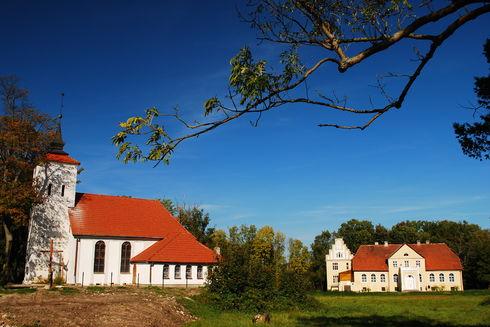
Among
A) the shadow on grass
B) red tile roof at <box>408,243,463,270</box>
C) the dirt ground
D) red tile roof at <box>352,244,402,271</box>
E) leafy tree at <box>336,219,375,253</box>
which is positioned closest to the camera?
the dirt ground

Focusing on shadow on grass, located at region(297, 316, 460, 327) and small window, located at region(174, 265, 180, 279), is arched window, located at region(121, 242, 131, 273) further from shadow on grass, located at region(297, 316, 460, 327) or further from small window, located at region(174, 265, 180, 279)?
shadow on grass, located at region(297, 316, 460, 327)

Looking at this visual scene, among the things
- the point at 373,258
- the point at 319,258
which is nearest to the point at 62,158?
the point at 373,258

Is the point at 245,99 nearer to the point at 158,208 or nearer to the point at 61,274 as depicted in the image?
the point at 61,274

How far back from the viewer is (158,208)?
49.6m

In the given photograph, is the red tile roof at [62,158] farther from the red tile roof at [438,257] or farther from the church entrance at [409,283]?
the red tile roof at [438,257]

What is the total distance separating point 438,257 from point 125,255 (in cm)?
4487

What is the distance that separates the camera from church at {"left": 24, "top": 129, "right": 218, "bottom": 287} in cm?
3941

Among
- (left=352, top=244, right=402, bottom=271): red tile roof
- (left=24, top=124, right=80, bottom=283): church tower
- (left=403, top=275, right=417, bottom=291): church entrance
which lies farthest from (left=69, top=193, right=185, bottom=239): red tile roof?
(left=403, top=275, right=417, bottom=291): church entrance

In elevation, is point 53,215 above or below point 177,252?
above

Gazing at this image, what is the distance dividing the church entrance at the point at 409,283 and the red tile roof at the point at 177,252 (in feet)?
109

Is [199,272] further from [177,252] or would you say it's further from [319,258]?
[319,258]

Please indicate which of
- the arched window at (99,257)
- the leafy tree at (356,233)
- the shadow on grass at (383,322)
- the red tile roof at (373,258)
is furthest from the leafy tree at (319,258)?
the shadow on grass at (383,322)

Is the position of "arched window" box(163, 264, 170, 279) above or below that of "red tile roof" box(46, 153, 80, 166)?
below

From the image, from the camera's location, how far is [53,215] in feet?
134
